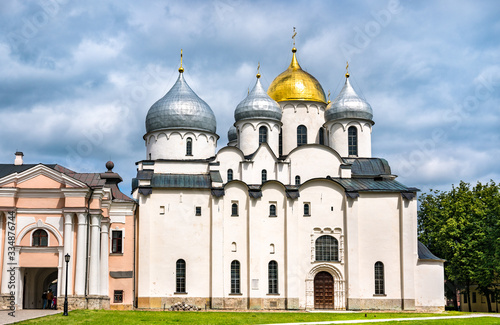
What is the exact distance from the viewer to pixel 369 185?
44062mm

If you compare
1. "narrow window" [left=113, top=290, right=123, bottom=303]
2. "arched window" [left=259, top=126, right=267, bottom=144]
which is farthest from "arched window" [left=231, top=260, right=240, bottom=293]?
"arched window" [left=259, top=126, right=267, bottom=144]

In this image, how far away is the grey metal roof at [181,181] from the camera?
140 ft

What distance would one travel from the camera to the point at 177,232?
42.0 m

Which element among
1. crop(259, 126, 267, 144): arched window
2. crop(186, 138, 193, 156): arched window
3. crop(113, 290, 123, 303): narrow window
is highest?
crop(259, 126, 267, 144): arched window

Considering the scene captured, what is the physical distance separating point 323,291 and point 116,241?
44.6 feet

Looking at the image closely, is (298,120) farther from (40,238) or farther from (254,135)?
(40,238)

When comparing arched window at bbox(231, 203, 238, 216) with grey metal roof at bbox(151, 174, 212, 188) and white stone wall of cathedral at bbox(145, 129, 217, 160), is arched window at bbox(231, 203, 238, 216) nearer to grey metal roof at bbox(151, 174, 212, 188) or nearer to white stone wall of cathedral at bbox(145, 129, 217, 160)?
grey metal roof at bbox(151, 174, 212, 188)

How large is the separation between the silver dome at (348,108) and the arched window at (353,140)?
1.11 m

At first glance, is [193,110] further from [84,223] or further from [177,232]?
[84,223]

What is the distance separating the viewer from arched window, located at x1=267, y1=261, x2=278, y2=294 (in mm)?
41938

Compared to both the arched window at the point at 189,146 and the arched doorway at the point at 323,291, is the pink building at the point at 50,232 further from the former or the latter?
the arched doorway at the point at 323,291

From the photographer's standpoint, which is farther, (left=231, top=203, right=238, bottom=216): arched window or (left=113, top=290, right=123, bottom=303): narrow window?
(left=231, top=203, right=238, bottom=216): arched window

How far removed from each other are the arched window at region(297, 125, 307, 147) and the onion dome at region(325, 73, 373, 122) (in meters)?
1.95

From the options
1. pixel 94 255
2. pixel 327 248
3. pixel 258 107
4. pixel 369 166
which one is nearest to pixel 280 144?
pixel 258 107
